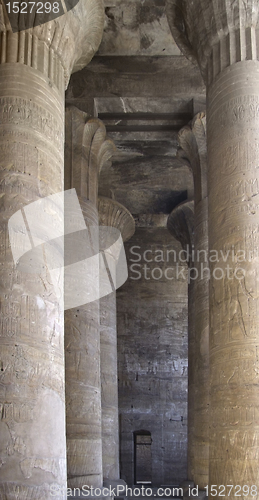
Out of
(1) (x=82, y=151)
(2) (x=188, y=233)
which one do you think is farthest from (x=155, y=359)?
(1) (x=82, y=151)

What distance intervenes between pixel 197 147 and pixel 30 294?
22.9 ft

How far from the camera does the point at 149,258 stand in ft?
63.0

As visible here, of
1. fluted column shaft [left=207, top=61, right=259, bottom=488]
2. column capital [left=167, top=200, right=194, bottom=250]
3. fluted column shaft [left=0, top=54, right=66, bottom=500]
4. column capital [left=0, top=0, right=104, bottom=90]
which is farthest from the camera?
column capital [left=167, top=200, right=194, bottom=250]

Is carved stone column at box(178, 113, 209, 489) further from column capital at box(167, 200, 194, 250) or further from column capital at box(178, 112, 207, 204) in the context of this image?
column capital at box(167, 200, 194, 250)

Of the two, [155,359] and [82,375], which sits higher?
[155,359]

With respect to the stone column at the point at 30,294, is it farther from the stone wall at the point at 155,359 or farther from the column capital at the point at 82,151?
the stone wall at the point at 155,359

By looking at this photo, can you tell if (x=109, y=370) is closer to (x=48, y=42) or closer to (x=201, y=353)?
(x=201, y=353)

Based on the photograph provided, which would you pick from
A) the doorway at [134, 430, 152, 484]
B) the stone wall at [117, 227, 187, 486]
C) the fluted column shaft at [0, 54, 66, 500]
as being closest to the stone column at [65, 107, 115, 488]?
the fluted column shaft at [0, 54, 66, 500]

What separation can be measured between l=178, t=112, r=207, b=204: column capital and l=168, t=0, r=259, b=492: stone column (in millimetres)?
3745

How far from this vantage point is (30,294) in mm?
6082

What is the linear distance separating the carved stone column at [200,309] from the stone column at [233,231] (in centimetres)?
403

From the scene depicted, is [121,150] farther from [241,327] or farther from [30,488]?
[30,488]

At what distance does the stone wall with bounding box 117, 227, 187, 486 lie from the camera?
17.6 meters

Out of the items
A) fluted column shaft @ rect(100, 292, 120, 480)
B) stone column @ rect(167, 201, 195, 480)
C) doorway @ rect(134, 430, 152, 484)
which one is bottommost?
doorway @ rect(134, 430, 152, 484)
